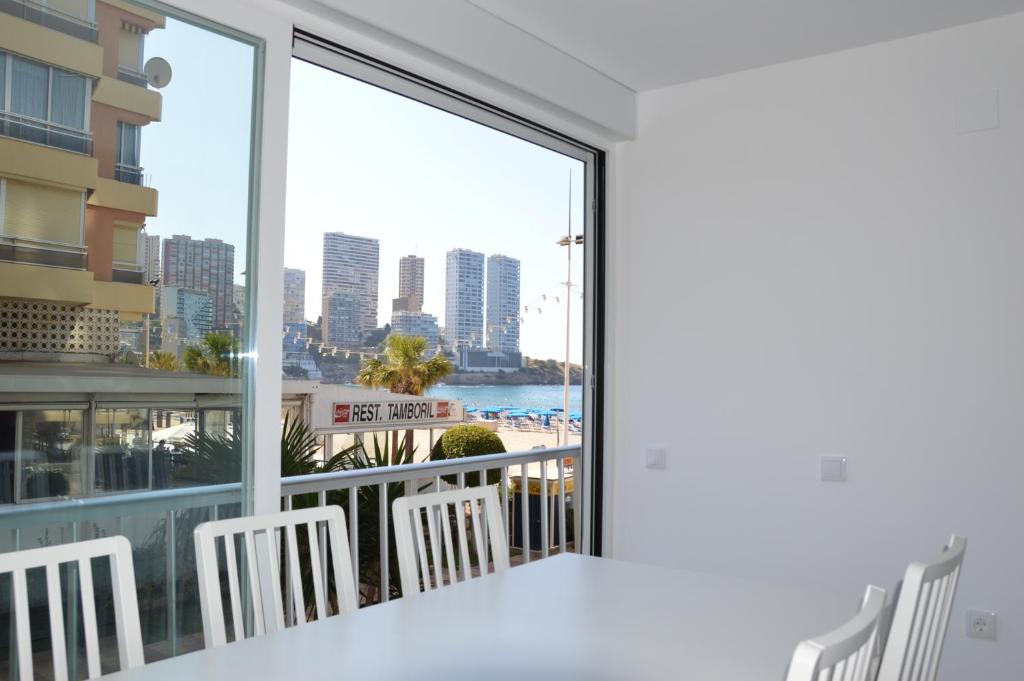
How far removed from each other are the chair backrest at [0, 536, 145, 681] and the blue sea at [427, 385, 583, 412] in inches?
259

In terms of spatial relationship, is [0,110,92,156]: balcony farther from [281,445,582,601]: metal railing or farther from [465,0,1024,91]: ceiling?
[465,0,1024,91]: ceiling

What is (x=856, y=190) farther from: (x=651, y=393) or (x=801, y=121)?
(x=651, y=393)

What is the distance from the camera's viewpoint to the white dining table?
1.41 m

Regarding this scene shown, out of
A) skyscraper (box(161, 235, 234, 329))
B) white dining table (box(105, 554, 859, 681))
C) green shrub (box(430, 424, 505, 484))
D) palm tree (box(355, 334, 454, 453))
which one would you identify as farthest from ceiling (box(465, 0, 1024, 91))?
palm tree (box(355, 334, 454, 453))

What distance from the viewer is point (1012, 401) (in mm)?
3180

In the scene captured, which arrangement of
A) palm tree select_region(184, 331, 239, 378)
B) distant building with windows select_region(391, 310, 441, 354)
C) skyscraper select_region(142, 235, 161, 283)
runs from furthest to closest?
distant building with windows select_region(391, 310, 441, 354), palm tree select_region(184, 331, 239, 378), skyscraper select_region(142, 235, 161, 283)

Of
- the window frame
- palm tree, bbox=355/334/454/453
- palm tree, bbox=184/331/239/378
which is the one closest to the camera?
palm tree, bbox=184/331/239/378

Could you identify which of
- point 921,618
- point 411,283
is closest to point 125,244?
point 921,618

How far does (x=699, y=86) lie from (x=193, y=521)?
117 inches

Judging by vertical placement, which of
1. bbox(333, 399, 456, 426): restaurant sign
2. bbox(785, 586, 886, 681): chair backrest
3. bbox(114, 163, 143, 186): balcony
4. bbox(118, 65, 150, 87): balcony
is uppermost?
bbox(118, 65, 150, 87): balcony

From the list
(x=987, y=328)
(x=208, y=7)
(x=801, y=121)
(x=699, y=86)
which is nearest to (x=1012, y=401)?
(x=987, y=328)

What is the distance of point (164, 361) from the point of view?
235cm

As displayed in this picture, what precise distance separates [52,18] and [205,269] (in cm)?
74

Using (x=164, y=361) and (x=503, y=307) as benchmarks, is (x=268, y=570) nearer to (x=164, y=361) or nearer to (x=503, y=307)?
(x=164, y=361)
